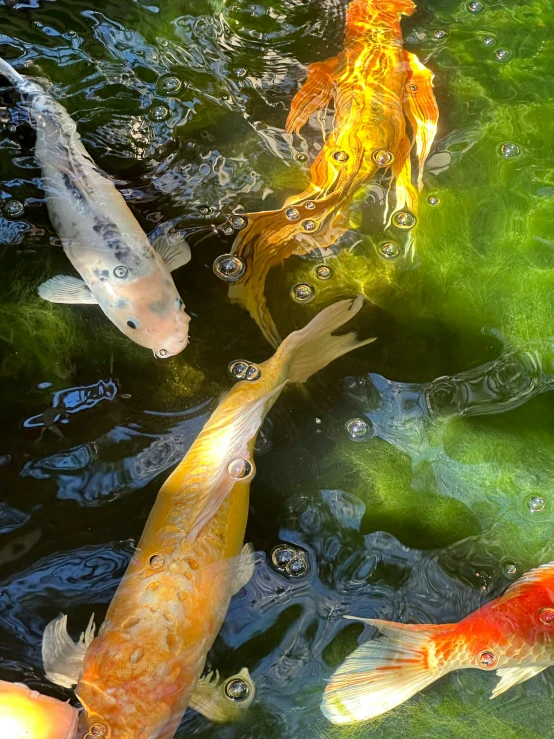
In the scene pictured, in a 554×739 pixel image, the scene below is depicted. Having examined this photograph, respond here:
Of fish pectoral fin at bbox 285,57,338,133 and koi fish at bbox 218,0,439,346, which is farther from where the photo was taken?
fish pectoral fin at bbox 285,57,338,133

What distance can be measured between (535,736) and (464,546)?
51 cm

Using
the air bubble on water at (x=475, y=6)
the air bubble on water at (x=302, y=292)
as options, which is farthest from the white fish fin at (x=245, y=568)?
the air bubble on water at (x=475, y=6)

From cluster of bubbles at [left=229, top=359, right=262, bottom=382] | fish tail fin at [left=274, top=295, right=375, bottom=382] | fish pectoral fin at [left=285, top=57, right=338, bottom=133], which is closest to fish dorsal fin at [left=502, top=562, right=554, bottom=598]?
fish tail fin at [left=274, top=295, right=375, bottom=382]

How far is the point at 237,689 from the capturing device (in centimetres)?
163

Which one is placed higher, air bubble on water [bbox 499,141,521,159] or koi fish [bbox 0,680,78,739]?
air bubble on water [bbox 499,141,521,159]

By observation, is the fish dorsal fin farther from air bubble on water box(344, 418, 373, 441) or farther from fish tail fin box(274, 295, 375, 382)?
fish tail fin box(274, 295, 375, 382)

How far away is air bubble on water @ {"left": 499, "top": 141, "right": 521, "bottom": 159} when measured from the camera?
2.46 meters

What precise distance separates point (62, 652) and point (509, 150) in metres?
2.32

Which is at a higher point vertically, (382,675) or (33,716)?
(33,716)

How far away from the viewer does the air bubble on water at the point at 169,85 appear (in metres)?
2.44

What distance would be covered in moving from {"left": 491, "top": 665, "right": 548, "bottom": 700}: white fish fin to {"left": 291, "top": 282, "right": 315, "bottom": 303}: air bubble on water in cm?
124

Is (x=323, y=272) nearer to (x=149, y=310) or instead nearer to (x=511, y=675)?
(x=149, y=310)

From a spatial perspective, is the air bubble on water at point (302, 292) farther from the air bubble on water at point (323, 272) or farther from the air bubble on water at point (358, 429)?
the air bubble on water at point (358, 429)

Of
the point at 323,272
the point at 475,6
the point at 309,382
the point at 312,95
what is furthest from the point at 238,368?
the point at 475,6
